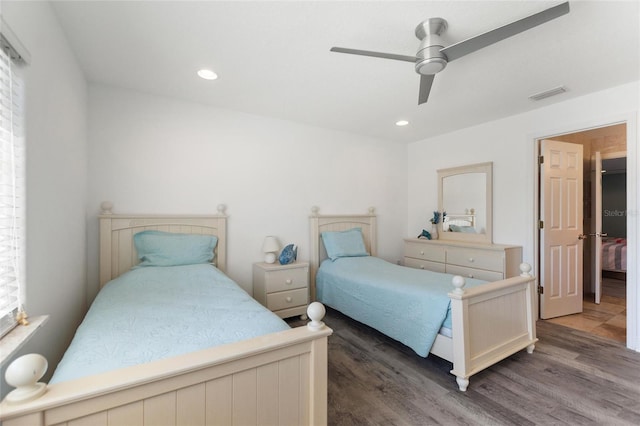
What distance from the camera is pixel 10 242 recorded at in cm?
114

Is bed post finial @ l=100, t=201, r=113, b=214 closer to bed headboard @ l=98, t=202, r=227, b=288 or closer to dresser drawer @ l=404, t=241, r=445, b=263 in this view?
bed headboard @ l=98, t=202, r=227, b=288

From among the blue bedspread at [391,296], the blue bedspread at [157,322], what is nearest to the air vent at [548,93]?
the blue bedspread at [391,296]

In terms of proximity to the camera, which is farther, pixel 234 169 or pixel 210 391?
pixel 234 169

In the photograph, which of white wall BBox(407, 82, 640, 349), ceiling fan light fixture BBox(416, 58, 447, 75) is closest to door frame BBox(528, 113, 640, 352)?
white wall BBox(407, 82, 640, 349)

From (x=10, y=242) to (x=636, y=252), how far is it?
13.7ft

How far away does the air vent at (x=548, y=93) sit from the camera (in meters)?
2.57

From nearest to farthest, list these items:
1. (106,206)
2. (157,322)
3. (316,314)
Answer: (316,314), (157,322), (106,206)

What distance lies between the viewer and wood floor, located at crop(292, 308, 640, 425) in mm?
1667

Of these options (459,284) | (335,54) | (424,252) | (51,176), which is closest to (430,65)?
(335,54)

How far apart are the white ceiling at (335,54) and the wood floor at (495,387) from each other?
2.29 meters

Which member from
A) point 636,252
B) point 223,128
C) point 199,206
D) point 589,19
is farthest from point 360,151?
point 636,252

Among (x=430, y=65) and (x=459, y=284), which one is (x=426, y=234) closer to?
(x=459, y=284)

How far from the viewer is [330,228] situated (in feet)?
12.2

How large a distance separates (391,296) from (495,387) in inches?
35.3
